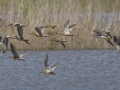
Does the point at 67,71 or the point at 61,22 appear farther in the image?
the point at 61,22

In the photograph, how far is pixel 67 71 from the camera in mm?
15852

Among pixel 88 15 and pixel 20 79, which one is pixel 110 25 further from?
pixel 20 79

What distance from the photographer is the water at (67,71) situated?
1387 centimetres

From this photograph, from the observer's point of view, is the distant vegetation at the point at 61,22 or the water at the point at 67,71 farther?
the distant vegetation at the point at 61,22

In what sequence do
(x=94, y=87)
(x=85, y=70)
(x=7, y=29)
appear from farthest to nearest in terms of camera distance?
(x=7, y=29)
(x=85, y=70)
(x=94, y=87)

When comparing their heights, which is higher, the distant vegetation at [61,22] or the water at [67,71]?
the distant vegetation at [61,22]

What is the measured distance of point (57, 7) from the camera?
59.7ft

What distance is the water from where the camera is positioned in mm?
13867

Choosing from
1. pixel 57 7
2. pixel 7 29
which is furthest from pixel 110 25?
pixel 7 29

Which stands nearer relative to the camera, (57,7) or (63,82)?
(63,82)

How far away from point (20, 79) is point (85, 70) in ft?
6.61

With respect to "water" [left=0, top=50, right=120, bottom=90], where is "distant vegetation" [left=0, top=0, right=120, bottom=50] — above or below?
above

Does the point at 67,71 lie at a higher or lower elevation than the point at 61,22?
lower

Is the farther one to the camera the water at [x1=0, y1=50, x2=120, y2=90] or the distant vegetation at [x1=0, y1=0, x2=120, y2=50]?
the distant vegetation at [x1=0, y1=0, x2=120, y2=50]
